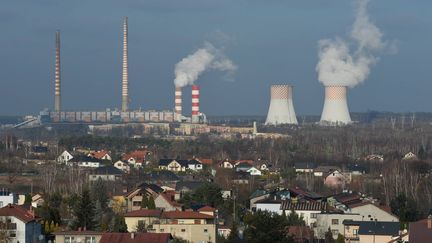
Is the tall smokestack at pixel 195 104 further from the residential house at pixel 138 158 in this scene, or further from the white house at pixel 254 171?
the white house at pixel 254 171

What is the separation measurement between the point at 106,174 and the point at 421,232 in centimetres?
1772

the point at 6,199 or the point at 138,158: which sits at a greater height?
the point at 138,158

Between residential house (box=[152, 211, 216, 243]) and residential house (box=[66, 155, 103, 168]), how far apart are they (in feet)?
60.7

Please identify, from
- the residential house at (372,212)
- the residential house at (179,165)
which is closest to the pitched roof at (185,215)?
the residential house at (372,212)

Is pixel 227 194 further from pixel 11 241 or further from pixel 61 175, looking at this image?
pixel 11 241

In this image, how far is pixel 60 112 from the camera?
7888 centimetres

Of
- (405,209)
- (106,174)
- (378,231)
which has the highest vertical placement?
(106,174)

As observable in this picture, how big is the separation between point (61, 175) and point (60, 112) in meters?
48.5

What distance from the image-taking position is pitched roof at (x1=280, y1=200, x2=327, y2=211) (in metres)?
21.1

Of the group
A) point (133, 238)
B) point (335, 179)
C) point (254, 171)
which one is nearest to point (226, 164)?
point (254, 171)

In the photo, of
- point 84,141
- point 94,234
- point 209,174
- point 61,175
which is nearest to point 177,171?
point 209,174

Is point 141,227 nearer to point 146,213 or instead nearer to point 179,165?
point 146,213

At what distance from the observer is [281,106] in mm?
62844

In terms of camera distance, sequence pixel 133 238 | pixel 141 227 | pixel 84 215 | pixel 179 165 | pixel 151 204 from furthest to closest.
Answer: pixel 179 165
pixel 151 204
pixel 141 227
pixel 84 215
pixel 133 238
